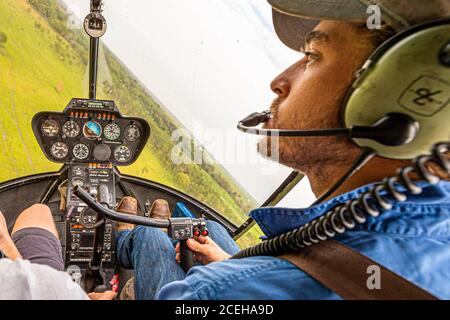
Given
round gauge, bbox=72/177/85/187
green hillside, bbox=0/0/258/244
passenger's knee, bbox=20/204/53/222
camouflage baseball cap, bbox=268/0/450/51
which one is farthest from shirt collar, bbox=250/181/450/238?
green hillside, bbox=0/0/258/244

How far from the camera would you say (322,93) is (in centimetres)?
80

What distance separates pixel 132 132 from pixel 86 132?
9.8 inches

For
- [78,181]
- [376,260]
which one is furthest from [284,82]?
[78,181]

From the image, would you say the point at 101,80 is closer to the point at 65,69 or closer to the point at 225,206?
the point at 225,206

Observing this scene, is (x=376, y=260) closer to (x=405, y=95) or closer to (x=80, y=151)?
(x=405, y=95)

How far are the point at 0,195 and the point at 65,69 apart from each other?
323cm

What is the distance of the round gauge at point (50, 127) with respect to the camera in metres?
2.42

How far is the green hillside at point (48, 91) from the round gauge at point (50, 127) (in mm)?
1771

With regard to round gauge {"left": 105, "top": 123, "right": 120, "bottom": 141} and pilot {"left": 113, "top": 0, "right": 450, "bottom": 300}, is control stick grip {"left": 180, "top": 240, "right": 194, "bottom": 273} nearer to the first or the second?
pilot {"left": 113, "top": 0, "right": 450, "bottom": 300}

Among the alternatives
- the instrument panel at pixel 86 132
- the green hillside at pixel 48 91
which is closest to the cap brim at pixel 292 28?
the instrument panel at pixel 86 132

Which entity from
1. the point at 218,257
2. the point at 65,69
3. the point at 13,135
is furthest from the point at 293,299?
the point at 65,69

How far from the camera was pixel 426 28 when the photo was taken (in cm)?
59

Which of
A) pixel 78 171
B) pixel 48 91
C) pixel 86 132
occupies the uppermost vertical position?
pixel 48 91
